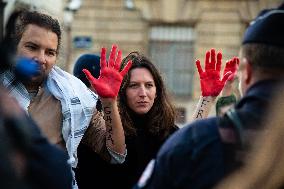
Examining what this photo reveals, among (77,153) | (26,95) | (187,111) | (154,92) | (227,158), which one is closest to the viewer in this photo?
(227,158)

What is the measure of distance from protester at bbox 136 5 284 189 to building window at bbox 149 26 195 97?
14168mm

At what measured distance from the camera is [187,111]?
16.1m

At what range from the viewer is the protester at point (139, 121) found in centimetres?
389

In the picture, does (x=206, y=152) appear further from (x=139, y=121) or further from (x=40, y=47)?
(x=139, y=121)

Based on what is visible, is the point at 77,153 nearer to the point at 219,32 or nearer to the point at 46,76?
the point at 46,76

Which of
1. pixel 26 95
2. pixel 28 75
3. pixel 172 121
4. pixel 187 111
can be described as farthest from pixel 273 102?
pixel 187 111

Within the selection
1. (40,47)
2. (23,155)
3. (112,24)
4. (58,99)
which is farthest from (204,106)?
(112,24)

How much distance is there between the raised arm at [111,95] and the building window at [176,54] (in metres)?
12.9

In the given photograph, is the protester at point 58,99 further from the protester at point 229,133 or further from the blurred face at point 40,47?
the protester at point 229,133

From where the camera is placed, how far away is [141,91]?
4.12 meters

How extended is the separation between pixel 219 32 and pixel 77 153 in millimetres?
13069

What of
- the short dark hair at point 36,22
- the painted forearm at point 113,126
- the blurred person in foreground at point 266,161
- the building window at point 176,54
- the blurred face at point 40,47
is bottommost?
the building window at point 176,54

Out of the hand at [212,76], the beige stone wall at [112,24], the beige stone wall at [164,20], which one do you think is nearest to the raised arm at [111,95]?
the hand at [212,76]

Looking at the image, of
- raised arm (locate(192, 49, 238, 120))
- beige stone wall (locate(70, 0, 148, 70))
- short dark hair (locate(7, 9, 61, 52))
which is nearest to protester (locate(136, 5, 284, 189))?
short dark hair (locate(7, 9, 61, 52))
